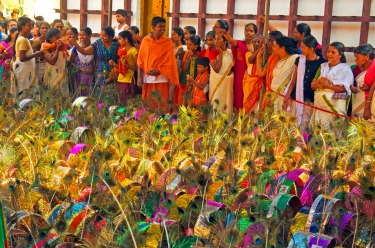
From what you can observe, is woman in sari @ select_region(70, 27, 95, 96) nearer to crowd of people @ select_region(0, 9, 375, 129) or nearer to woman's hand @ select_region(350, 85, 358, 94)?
crowd of people @ select_region(0, 9, 375, 129)

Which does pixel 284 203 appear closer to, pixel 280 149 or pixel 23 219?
pixel 23 219

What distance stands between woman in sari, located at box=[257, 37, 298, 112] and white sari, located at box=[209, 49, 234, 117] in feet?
1.93

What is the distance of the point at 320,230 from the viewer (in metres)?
3.47

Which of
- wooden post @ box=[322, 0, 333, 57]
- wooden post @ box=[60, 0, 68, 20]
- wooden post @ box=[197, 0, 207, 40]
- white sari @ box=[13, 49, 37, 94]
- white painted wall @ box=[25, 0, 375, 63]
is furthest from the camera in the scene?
wooden post @ box=[60, 0, 68, 20]

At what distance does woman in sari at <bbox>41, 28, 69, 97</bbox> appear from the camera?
895 centimetres

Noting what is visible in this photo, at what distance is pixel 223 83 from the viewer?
26.6 ft

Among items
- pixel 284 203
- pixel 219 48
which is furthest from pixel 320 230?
pixel 219 48

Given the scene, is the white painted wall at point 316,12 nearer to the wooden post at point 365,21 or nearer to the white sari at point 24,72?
the wooden post at point 365,21

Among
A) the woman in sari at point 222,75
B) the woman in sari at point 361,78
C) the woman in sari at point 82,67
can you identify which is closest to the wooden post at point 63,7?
the woman in sari at point 82,67

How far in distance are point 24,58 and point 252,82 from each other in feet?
8.76

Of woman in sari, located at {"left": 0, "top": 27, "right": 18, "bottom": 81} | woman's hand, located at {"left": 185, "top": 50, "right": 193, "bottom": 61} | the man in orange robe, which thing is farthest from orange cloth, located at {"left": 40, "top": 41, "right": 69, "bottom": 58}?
woman's hand, located at {"left": 185, "top": 50, "right": 193, "bottom": 61}

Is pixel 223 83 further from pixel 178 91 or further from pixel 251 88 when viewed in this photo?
pixel 178 91

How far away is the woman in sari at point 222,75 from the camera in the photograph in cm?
801

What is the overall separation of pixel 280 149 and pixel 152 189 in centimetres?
165
